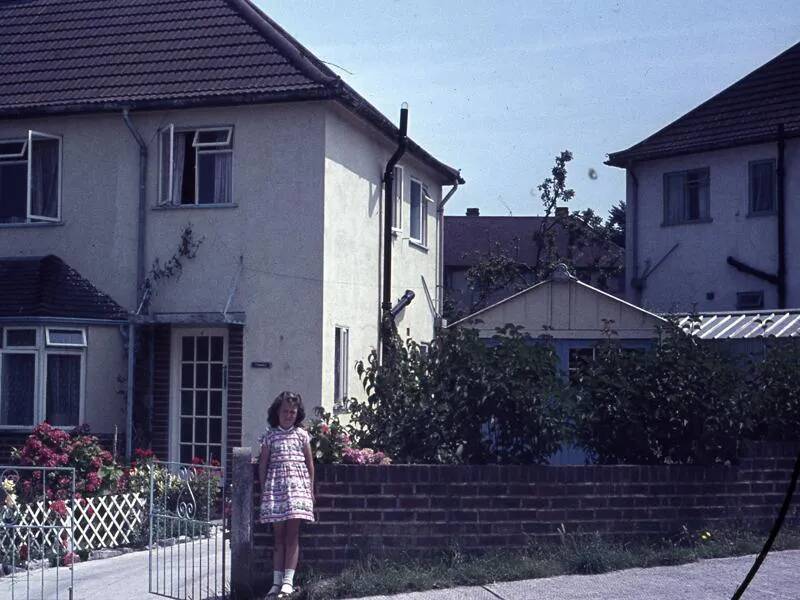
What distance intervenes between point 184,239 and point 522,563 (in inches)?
335

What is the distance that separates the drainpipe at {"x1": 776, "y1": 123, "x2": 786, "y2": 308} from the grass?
46.1 ft

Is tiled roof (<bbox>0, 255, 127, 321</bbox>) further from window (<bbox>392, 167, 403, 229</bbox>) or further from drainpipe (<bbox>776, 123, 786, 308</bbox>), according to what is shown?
drainpipe (<bbox>776, 123, 786, 308</bbox>)

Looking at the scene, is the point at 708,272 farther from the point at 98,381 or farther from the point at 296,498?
the point at 296,498

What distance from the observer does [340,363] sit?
54.4ft

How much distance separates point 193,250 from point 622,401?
25.6 feet

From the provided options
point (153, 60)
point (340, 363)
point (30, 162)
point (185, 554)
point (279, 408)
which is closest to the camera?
point (279, 408)

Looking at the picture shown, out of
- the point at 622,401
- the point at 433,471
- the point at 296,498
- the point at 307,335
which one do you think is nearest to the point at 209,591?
the point at 296,498

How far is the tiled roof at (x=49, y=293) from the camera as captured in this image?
51.7 feet

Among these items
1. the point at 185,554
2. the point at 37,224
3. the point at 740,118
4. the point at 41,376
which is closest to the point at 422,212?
the point at 37,224

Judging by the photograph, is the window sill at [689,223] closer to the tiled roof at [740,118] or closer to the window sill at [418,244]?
the tiled roof at [740,118]

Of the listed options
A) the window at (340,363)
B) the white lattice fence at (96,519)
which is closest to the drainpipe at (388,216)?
the window at (340,363)

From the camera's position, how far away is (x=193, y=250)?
1608 centimetres

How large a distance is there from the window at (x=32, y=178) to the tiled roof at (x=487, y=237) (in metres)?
30.8

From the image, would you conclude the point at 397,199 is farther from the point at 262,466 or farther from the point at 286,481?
the point at 286,481
